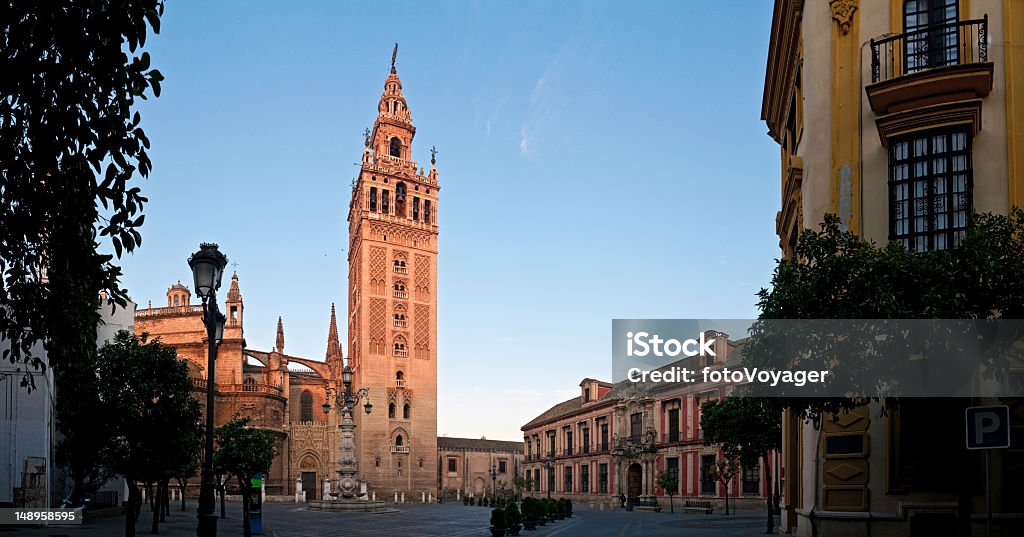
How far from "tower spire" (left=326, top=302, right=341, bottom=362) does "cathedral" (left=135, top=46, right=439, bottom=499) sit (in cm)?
26

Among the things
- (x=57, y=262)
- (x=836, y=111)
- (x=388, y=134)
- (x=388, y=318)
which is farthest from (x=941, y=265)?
(x=388, y=134)

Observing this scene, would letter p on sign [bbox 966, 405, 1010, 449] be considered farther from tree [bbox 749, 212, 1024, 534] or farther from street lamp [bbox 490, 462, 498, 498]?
street lamp [bbox 490, 462, 498, 498]

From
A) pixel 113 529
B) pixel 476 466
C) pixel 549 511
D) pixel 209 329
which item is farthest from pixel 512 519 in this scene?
pixel 476 466

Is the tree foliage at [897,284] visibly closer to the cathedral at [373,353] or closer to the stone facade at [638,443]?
the stone facade at [638,443]

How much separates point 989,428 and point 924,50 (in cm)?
767

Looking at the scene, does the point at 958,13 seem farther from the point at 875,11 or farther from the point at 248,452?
the point at 248,452

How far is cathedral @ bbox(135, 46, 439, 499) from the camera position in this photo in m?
72.9

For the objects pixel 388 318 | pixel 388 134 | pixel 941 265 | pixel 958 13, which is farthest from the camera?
pixel 388 134

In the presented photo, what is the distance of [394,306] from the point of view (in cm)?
8012

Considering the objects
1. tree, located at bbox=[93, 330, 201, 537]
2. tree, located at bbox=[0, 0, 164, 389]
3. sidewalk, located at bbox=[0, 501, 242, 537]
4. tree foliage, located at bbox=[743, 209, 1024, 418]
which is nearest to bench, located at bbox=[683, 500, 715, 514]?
sidewalk, located at bbox=[0, 501, 242, 537]

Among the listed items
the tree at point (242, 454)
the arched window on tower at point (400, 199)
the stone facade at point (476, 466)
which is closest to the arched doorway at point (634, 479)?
the stone facade at point (476, 466)

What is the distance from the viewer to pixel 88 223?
8336mm

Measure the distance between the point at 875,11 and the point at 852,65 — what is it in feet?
2.87

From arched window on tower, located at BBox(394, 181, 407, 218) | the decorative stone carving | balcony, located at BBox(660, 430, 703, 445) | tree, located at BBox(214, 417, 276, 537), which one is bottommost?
balcony, located at BBox(660, 430, 703, 445)
